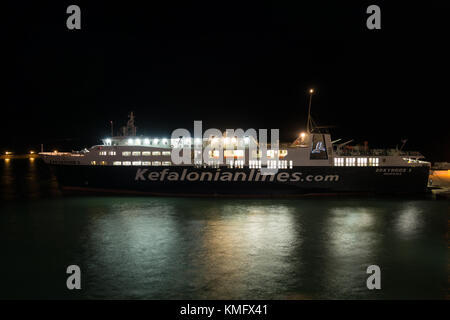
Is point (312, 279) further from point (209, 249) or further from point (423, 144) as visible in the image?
point (423, 144)

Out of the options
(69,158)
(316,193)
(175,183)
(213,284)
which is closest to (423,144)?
(316,193)

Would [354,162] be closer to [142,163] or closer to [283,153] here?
[283,153]

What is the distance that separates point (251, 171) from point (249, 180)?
1.76ft

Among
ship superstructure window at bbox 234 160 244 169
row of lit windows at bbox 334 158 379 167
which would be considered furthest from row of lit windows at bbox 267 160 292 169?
row of lit windows at bbox 334 158 379 167

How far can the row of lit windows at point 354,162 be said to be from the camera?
20797mm

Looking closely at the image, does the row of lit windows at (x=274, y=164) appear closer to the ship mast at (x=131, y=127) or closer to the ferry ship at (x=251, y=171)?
the ferry ship at (x=251, y=171)

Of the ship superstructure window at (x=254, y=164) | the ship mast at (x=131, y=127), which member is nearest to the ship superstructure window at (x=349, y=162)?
the ship superstructure window at (x=254, y=164)

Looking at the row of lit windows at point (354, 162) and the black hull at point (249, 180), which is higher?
the row of lit windows at point (354, 162)

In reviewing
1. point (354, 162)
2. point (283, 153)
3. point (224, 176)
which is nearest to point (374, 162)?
point (354, 162)

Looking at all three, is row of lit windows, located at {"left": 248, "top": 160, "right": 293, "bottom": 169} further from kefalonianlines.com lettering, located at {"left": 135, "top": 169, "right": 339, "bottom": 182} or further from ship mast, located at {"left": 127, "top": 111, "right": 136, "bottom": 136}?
ship mast, located at {"left": 127, "top": 111, "right": 136, "bottom": 136}

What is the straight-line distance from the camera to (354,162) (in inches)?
823

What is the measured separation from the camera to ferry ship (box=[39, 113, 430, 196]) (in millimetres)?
20438

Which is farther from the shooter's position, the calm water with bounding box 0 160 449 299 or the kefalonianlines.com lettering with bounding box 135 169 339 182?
the kefalonianlines.com lettering with bounding box 135 169 339 182
